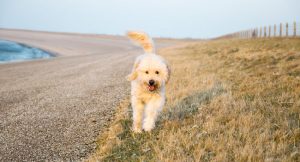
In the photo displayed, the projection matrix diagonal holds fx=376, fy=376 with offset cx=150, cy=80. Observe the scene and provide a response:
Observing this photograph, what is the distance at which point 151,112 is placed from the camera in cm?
640

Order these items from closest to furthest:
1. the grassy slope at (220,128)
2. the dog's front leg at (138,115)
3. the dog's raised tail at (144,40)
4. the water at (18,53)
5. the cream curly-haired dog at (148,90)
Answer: the grassy slope at (220,128)
the cream curly-haired dog at (148,90)
the dog's front leg at (138,115)
the dog's raised tail at (144,40)
the water at (18,53)

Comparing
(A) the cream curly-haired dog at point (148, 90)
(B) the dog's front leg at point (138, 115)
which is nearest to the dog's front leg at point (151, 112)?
(A) the cream curly-haired dog at point (148, 90)

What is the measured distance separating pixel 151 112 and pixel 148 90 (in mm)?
378

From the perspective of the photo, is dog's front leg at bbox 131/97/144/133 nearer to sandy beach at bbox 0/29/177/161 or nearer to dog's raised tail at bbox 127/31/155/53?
sandy beach at bbox 0/29/177/161

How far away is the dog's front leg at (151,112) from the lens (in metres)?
6.39

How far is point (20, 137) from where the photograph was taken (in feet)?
→ 23.8

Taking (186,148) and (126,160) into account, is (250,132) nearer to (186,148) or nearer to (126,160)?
(186,148)

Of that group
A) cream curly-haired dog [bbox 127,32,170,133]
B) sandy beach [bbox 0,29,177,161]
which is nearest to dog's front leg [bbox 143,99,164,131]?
cream curly-haired dog [bbox 127,32,170,133]

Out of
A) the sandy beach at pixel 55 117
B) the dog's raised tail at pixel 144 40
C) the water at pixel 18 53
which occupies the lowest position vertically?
the sandy beach at pixel 55 117

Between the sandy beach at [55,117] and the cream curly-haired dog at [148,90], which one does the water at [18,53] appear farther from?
the cream curly-haired dog at [148,90]

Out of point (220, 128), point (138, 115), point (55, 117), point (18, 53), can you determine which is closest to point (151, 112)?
point (138, 115)

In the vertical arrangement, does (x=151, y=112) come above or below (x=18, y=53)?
above

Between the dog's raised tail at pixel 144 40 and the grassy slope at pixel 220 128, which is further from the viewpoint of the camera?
the dog's raised tail at pixel 144 40

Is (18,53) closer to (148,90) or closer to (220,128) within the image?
(148,90)
